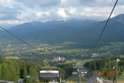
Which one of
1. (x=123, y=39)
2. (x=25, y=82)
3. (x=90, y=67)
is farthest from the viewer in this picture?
(x=123, y=39)

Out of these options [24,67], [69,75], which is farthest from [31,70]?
[69,75]

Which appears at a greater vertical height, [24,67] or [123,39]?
[123,39]

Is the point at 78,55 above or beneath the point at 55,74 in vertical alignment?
above

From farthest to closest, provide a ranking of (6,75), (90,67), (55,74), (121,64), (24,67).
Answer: (90,67) < (121,64) < (24,67) < (6,75) < (55,74)

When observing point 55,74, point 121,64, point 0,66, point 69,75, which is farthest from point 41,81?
point 69,75

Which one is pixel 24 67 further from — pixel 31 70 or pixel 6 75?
pixel 6 75

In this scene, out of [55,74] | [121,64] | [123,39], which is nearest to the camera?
[55,74]

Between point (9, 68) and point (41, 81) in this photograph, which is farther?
point (9, 68)

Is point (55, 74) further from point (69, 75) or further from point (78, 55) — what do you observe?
point (78, 55)

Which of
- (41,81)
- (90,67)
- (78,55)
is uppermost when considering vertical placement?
(78,55)
